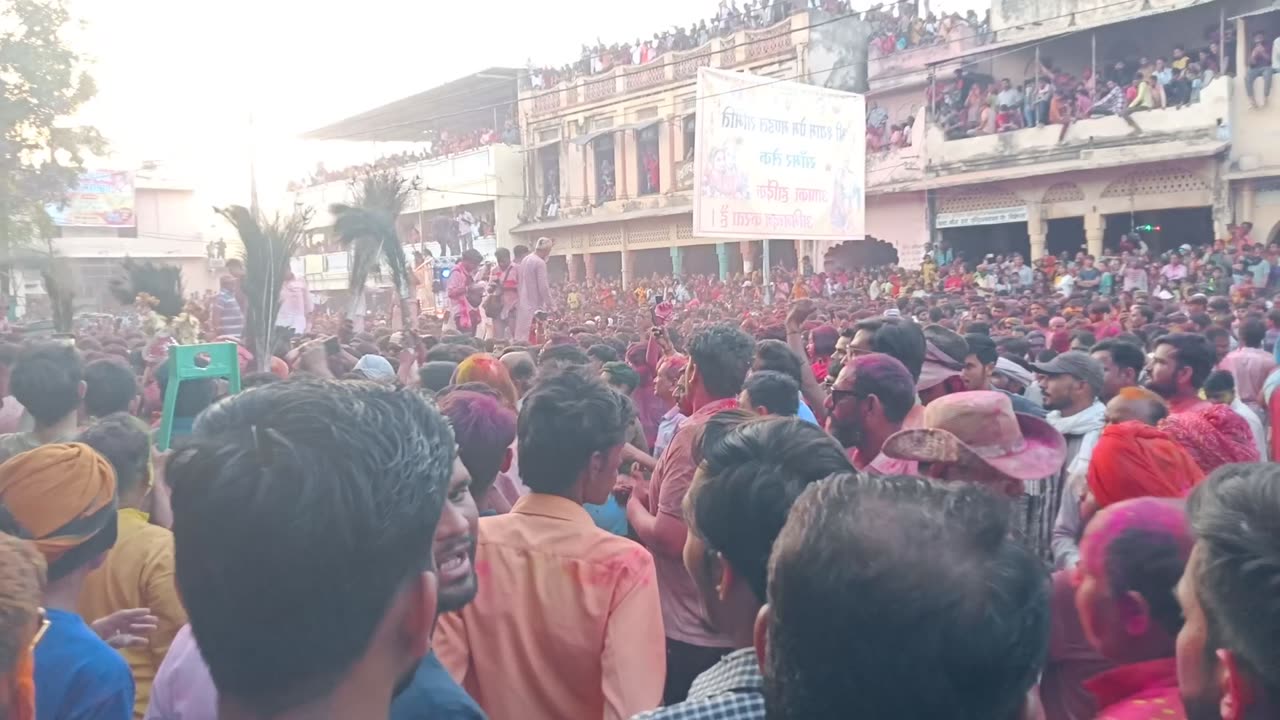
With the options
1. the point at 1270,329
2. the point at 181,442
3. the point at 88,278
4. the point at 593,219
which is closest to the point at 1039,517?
the point at 181,442

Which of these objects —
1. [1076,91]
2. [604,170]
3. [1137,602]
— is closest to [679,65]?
[604,170]

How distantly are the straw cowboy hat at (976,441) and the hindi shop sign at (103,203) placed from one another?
46360mm

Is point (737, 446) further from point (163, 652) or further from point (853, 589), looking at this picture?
point (163, 652)

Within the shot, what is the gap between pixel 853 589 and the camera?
1313 millimetres

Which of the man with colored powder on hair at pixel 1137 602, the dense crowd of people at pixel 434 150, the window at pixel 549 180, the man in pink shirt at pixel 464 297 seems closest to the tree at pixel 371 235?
the man in pink shirt at pixel 464 297

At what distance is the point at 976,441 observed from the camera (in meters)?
2.92

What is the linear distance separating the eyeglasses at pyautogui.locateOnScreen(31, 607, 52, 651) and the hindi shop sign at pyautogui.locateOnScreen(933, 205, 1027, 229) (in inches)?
812

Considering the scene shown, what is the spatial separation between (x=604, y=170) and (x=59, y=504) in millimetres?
28414

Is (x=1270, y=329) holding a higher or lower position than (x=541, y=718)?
higher

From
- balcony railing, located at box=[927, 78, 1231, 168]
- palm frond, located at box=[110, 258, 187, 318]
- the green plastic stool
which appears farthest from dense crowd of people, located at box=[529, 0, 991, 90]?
the green plastic stool

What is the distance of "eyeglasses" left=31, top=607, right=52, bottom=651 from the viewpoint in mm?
1705

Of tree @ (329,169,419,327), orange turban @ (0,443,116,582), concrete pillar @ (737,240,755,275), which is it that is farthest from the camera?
concrete pillar @ (737,240,755,275)

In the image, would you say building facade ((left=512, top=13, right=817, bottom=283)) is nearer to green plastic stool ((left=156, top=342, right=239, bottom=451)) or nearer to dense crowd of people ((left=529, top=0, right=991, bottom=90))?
dense crowd of people ((left=529, top=0, right=991, bottom=90))

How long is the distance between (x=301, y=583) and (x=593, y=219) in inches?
1124
